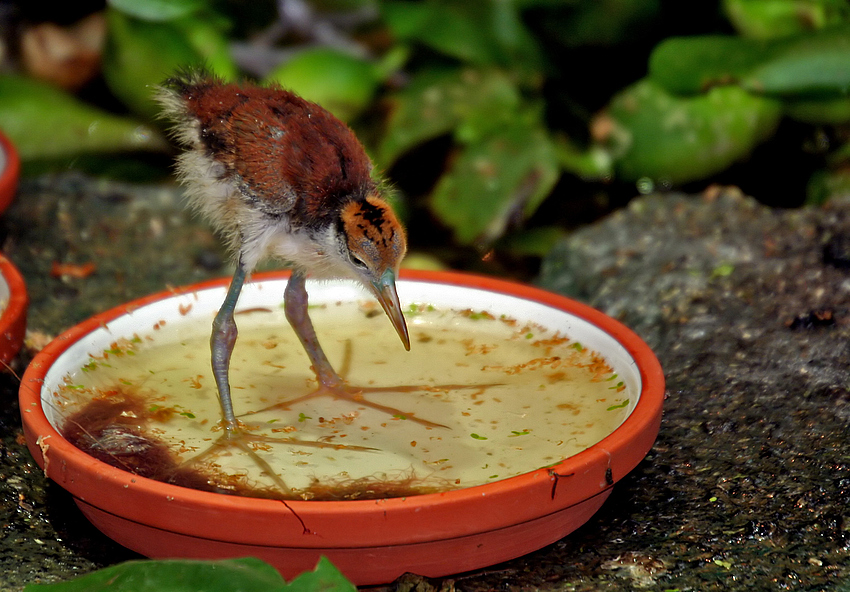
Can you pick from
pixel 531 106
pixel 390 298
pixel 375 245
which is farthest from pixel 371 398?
pixel 531 106

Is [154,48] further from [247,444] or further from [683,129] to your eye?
[247,444]

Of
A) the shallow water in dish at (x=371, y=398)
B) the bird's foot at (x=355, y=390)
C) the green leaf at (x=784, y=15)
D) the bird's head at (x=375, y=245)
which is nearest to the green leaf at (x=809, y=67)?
the green leaf at (x=784, y=15)

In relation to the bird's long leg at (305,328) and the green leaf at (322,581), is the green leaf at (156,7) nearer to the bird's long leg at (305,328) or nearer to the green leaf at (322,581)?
the bird's long leg at (305,328)

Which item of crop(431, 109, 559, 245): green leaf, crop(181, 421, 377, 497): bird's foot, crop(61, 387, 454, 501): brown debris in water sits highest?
crop(61, 387, 454, 501): brown debris in water

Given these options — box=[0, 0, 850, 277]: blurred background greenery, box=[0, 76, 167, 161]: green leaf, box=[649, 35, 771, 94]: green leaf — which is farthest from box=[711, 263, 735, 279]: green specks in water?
box=[0, 76, 167, 161]: green leaf

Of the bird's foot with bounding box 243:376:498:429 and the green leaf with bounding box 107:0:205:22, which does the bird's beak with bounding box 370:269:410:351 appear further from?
the green leaf with bounding box 107:0:205:22
